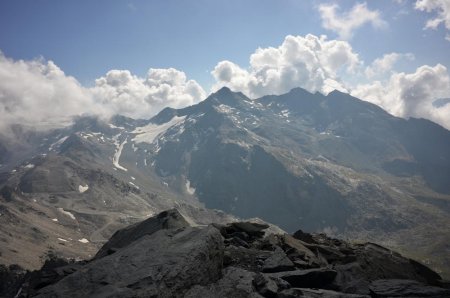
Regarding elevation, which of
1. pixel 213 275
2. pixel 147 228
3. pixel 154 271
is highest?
pixel 154 271

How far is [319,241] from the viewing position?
34844 mm

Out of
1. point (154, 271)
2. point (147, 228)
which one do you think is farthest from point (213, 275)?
point (147, 228)

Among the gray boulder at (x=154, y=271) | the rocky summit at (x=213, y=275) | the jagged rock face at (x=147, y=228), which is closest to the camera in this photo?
the gray boulder at (x=154, y=271)

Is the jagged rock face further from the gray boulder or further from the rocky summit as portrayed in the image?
→ the gray boulder

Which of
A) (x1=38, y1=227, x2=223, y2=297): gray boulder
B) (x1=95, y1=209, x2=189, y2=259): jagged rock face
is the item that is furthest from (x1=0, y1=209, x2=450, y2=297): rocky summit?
(x1=95, y1=209, x2=189, y2=259): jagged rock face

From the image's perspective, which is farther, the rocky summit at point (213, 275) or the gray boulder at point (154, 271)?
the rocky summit at point (213, 275)

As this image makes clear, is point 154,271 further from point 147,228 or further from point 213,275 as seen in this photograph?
point 147,228

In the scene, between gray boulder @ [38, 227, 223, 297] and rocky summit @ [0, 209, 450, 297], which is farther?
rocky summit @ [0, 209, 450, 297]

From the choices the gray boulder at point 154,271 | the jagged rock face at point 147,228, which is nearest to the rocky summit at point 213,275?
the gray boulder at point 154,271

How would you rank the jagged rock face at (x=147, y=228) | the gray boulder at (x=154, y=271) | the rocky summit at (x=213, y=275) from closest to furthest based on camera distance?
the gray boulder at (x=154, y=271), the rocky summit at (x=213, y=275), the jagged rock face at (x=147, y=228)

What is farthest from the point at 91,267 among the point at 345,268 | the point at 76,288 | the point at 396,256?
the point at 396,256

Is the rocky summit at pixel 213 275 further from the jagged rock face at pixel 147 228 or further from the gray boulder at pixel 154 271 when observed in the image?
the jagged rock face at pixel 147 228

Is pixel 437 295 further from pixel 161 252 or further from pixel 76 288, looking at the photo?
pixel 76 288

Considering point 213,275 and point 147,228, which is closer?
point 213,275
